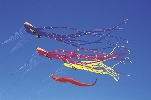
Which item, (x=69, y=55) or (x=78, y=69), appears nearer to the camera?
(x=69, y=55)

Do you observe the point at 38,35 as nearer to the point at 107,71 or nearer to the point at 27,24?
the point at 27,24

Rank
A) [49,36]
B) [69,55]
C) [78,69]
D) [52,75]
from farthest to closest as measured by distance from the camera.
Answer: [52,75]
[78,69]
[69,55]
[49,36]

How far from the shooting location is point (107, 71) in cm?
1869

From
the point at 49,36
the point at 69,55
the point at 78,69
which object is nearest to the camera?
the point at 49,36

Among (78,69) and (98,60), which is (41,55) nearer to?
(78,69)

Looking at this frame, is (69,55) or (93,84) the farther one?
(93,84)

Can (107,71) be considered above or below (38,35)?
above

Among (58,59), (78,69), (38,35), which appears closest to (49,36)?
(38,35)

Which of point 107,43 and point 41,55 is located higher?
point 107,43

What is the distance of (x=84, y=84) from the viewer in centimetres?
2048

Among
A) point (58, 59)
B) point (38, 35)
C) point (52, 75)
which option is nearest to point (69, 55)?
point (58, 59)

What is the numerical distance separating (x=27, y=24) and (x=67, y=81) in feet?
19.5

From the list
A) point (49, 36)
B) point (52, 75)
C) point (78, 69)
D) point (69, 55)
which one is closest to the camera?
point (49, 36)

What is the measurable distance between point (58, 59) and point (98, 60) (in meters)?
3.10
